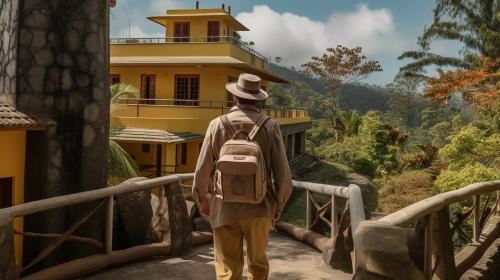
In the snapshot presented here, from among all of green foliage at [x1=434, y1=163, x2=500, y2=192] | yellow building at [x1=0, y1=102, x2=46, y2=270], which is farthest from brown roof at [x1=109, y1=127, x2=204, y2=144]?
yellow building at [x1=0, y1=102, x2=46, y2=270]

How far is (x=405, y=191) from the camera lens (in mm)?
22703

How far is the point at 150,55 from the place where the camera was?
22.3m

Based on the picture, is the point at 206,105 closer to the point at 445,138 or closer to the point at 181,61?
the point at 181,61

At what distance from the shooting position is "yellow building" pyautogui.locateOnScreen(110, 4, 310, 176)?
17797 mm

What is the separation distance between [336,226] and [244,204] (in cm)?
245

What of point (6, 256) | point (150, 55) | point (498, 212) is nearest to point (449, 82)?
point (150, 55)

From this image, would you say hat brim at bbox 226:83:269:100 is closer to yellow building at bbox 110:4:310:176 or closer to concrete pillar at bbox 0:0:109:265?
concrete pillar at bbox 0:0:109:265

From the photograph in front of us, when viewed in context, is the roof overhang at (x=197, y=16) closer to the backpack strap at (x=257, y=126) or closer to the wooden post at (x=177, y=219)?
the wooden post at (x=177, y=219)

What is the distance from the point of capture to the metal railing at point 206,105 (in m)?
18.9

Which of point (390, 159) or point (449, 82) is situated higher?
point (449, 82)

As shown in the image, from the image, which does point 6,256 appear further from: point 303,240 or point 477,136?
point 477,136

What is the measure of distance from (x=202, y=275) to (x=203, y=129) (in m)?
13.5

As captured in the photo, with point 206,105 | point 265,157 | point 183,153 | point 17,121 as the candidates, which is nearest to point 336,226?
point 265,157

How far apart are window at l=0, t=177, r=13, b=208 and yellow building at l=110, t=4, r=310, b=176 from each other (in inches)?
396
